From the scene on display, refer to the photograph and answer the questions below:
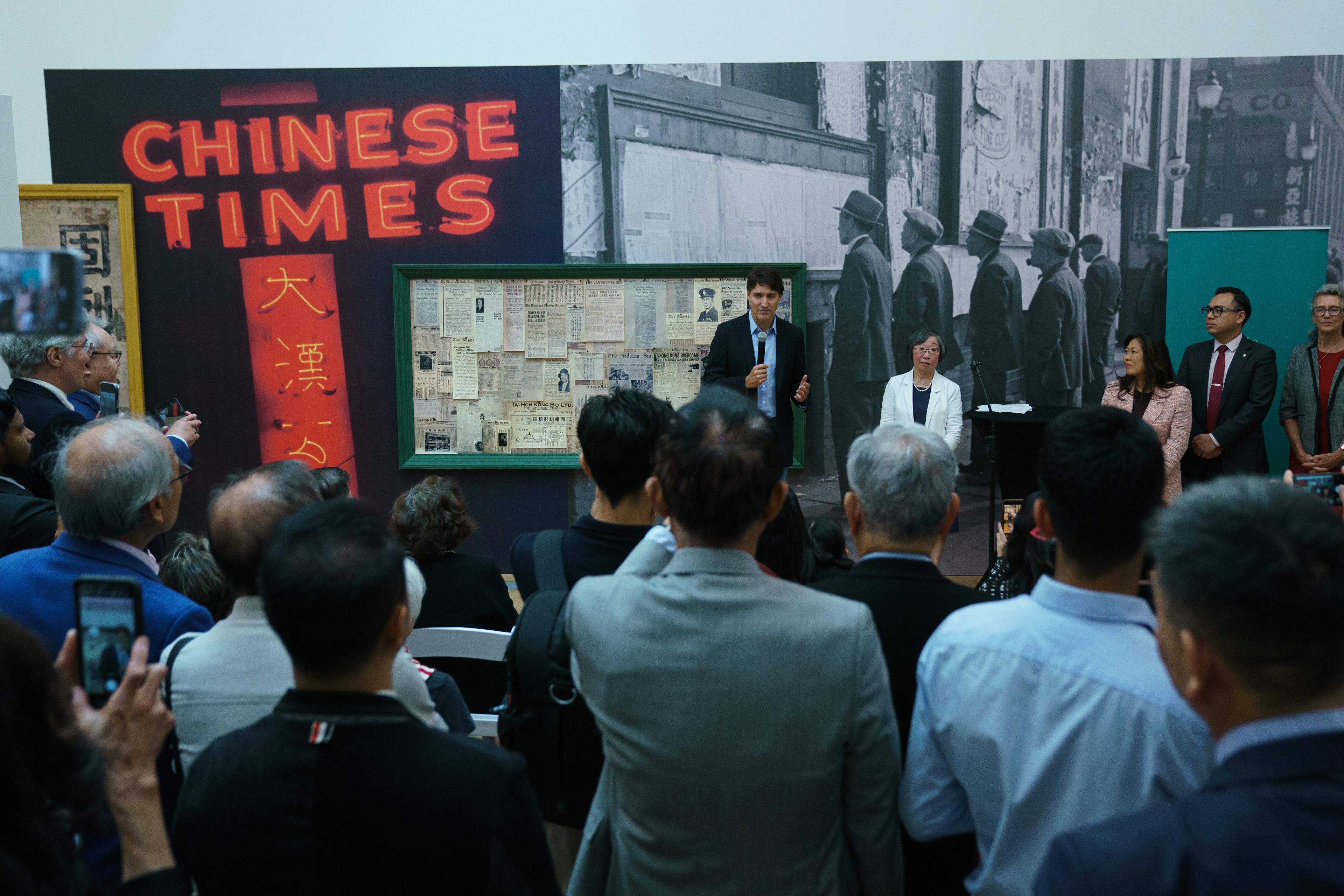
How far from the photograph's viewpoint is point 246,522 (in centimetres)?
154

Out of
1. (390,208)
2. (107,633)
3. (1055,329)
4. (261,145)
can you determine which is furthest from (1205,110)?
(107,633)

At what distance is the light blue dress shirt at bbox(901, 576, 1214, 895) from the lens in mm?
1137

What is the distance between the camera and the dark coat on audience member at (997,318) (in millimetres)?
5527

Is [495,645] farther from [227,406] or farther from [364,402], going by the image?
[227,406]

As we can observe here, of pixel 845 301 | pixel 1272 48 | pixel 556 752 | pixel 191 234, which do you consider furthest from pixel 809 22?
pixel 556 752

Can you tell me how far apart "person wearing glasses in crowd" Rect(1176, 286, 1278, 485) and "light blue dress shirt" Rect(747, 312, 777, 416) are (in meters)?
2.23

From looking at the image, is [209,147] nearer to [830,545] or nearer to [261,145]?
[261,145]

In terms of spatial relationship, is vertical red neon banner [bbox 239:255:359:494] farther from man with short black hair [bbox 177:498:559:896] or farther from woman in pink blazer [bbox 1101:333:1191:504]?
man with short black hair [bbox 177:498:559:896]

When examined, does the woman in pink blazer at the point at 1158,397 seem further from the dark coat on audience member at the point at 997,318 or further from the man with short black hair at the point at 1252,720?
the man with short black hair at the point at 1252,720

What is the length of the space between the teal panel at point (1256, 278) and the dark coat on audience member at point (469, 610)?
14.6 ft

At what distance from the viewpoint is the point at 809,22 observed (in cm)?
564

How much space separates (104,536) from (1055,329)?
5.09 m

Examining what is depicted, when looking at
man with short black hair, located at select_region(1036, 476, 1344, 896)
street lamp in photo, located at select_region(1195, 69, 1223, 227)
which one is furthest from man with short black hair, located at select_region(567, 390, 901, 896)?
street lamp in photo, located at select_region(1195, 69, 1223, 227)

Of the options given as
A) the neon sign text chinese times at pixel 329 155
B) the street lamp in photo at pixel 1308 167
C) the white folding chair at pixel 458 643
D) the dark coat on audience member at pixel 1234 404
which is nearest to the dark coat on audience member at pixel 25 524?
the white folding chair at pixel 458 643
